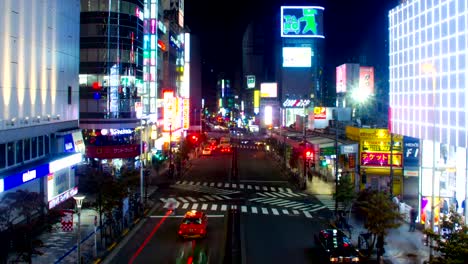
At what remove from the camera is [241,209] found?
42.1 metres

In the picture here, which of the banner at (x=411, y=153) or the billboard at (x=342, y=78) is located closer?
the banner at (x=411, y=153)

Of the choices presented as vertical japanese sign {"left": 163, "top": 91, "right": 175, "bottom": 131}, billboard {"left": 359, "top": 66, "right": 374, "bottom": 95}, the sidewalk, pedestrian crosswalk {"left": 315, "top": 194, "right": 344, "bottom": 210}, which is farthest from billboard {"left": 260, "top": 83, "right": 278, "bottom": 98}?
the sidewalk

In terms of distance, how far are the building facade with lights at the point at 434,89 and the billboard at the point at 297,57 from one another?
102926 millimetres

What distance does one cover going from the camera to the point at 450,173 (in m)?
30.6

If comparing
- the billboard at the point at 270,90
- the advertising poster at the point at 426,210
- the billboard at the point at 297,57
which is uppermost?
the billboard at the point at 297,57

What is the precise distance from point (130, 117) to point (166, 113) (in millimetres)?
17278

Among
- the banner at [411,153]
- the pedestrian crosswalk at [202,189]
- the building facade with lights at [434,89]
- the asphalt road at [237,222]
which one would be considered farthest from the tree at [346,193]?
the pedestrian crosswalk at [202,189]

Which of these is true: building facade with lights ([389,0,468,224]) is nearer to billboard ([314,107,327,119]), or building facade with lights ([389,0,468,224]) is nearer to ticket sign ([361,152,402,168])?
ticket sign ([361,152,402,168])

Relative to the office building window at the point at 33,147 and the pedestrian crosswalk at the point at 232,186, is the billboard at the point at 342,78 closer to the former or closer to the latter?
the pedestrian crosswalk at the point at 232,186

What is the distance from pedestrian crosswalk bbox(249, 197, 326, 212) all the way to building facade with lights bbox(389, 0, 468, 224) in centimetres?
994

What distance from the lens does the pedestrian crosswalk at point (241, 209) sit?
40406mm

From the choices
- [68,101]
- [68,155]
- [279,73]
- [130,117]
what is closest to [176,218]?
[68,155]

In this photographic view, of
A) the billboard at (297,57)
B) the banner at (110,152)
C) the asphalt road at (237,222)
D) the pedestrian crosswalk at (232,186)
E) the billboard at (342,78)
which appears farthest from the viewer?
the billboard at (297,57)

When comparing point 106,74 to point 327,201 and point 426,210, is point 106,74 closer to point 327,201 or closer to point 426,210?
point 327,201
